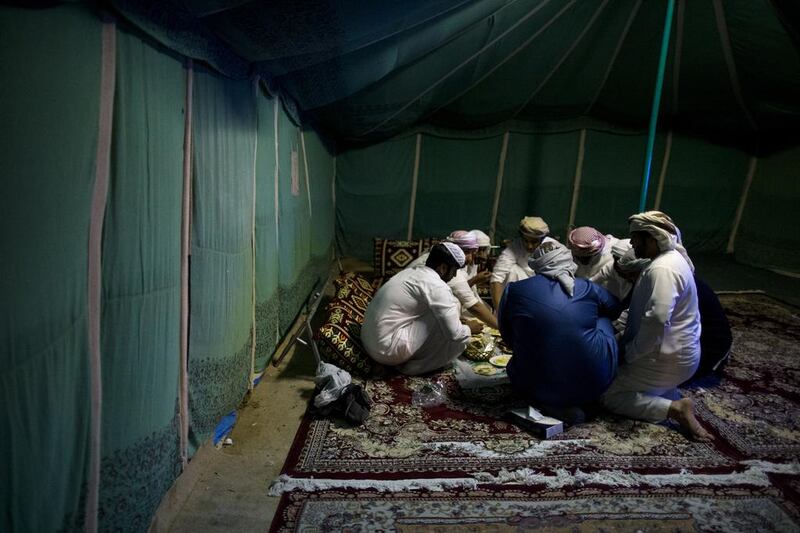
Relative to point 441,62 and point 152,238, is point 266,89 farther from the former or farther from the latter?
point 441,62

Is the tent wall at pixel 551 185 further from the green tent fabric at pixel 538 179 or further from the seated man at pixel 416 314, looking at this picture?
the seated man at pixel 416 314

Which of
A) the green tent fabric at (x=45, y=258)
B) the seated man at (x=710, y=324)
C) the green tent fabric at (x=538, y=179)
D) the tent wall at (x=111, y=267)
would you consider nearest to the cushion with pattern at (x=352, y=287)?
the tent wall at (x=111, y=267)

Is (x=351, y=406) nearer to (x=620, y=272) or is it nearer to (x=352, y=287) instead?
(x=352, y=287)

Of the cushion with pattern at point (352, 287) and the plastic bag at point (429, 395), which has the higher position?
the cushion with pattern at point (352, 287)

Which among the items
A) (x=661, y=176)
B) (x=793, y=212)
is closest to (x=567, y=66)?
(x=661, y=176)

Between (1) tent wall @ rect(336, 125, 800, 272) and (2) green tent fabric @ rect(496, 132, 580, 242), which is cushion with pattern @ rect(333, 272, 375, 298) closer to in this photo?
(1) tent wall @ rect(336, 125, 800, 272)

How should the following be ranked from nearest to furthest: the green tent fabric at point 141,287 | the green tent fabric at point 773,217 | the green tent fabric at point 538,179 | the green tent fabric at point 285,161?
the green tent fabric at point 285,161 < the green tent fabric at point 141,287 < the green tent fabric at point 773,217 < the green tent fabric at point 538,179

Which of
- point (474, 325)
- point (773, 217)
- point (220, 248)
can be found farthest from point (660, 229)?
point (773, 217)

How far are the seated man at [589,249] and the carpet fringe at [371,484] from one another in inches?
79.2

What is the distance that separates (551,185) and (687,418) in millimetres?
5441

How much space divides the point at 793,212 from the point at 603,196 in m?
2.51

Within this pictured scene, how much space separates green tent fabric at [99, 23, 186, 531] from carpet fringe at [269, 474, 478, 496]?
463 mm

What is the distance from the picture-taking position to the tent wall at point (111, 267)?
44.9 inches

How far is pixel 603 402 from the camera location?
2.88m
